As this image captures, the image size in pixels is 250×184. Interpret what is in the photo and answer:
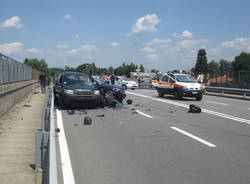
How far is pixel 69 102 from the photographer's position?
46.4 feet

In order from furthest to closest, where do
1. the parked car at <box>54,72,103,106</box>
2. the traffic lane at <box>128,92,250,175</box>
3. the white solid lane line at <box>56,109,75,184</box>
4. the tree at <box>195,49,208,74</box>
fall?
the tree at <box>195,49,208,74</box> < the parked car at <box>54,72,103,106</box> < the traffic lane at <box>128,92,250,175</box> < the white solid lane line at <box>56,109,75,184</box>

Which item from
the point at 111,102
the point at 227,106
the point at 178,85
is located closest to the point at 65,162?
the point at 111,102

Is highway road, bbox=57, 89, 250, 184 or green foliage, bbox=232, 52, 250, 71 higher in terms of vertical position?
green foliage, bbox=232, 52, 250, 71

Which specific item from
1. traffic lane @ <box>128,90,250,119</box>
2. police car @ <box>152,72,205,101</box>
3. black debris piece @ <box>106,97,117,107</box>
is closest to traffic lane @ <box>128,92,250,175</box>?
traffic lane @ <box>128,90,250,119</box>

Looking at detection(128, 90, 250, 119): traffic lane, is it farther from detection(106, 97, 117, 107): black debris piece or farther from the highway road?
detection(106, 97, 117, 107): black debris piece

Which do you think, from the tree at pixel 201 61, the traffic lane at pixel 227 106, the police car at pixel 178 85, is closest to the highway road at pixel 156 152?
Answer: the traffic lane at pixel 227 106

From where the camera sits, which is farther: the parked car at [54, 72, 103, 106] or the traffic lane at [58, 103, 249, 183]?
the parked car at [54, 72, 103, 106]

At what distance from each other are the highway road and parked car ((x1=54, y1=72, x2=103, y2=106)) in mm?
3928

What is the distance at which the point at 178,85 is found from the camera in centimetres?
2095

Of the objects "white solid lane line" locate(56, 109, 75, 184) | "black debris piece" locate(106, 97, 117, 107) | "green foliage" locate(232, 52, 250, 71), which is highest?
"green foliage" locate(232, 52, 250, 71)

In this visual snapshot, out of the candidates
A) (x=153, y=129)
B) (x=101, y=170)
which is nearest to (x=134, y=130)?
(x=153, y=129)

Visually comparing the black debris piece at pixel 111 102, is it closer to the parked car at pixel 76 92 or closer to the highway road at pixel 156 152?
the parked car at pixel 76 92

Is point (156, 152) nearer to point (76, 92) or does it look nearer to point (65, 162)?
point (65, 162)

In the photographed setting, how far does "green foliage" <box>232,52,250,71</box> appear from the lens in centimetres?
11000
